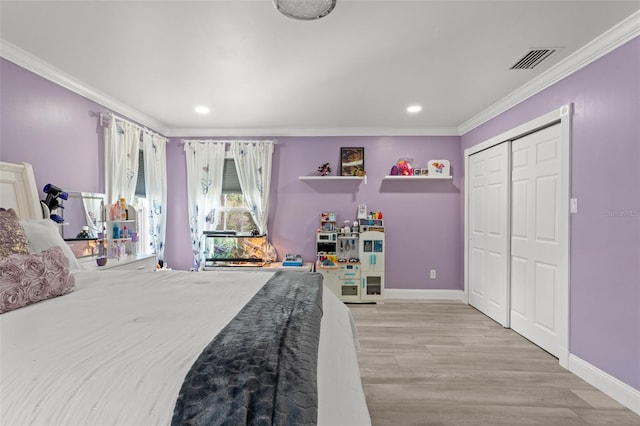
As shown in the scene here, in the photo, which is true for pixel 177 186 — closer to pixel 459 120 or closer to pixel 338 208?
pixel 338 208

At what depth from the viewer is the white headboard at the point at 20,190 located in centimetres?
212

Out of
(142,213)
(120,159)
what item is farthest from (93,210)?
(142,213)

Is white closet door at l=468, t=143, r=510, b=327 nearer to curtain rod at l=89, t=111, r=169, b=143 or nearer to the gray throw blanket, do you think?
the gray throw blanket

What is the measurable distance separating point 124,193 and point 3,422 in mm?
3229

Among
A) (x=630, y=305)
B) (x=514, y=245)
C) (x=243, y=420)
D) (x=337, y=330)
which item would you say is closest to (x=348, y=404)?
(x=243, y=420)

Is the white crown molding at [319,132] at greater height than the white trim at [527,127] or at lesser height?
greater

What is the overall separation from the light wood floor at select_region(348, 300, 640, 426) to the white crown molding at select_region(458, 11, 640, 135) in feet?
8.10

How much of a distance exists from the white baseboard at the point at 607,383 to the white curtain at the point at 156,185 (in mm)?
4663

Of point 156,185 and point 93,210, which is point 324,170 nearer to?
point 156,185

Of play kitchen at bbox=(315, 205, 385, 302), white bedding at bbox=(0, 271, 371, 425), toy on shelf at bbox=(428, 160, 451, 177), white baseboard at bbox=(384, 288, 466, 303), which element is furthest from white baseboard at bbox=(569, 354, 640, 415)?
toy on shelf at bbox=(428, 160, 451, 177)


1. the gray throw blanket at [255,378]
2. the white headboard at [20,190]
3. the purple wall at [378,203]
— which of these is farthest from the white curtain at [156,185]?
the gray throw blanket at [255,378]

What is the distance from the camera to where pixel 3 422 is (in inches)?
26.8

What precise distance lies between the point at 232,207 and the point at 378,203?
7.35 feet

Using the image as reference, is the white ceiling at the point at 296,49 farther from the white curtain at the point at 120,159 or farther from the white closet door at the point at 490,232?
the white closet door at the point at 490,232
